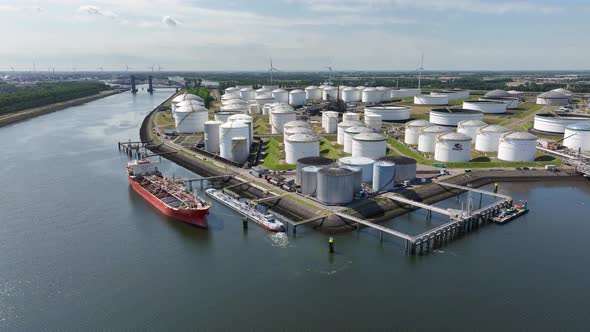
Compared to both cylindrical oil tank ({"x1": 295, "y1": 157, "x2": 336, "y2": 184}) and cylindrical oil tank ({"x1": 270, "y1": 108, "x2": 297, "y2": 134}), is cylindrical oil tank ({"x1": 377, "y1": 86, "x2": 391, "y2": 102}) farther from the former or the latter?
cylindrical oil tank ({"x1": 295, "y1": 157, "x2": 336, "y2": 184})

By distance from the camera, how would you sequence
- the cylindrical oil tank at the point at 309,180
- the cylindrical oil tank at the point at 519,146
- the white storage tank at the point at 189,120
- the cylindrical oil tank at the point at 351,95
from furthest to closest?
the cylindrical oil tank at the point at 351,95, the white storage tank at the point at 189,120, the cylindrical oil tank at the point at 519,146, the cylindrical oil tank at the point at 309,180

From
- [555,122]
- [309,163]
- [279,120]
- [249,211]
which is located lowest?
[249,211]

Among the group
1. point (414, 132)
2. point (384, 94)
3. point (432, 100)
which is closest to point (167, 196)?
point (414, 132)

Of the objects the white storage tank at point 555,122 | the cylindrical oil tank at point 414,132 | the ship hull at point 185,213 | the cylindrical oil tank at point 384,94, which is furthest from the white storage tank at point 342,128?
the cylindrical oil tank at point 384,94

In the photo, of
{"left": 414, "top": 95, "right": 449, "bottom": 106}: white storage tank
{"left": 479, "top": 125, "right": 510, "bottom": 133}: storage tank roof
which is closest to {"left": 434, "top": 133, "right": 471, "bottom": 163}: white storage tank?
{"left": 479, "top": 125, "right": 510, "bottom": 133}: storage tank roof

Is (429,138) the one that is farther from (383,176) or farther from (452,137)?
(383,176)

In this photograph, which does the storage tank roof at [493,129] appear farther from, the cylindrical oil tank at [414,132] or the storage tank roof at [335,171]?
the storage tank roof at [335,171]
